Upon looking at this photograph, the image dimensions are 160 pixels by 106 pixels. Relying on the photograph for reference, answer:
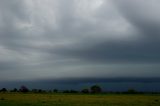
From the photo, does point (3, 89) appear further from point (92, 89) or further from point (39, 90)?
point (92, 89)

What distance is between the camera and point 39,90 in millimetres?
151125

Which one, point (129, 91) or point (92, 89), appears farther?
point (92, 89)

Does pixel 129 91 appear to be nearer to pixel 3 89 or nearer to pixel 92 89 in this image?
pixel 92 89

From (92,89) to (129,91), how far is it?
797 inches

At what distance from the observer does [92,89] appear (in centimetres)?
15662

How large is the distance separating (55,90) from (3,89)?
25071mm

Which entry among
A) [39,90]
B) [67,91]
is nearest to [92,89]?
[67,91]

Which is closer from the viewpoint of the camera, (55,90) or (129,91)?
(129,91)

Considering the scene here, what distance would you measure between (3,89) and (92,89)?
42.7m

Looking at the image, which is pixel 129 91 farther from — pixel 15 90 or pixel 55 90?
pixel 15 90

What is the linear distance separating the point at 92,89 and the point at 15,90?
38707 mm

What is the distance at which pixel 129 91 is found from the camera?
144500 mm

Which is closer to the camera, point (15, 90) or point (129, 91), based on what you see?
point (129, 91)

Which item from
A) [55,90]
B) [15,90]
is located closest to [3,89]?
[15,90]
